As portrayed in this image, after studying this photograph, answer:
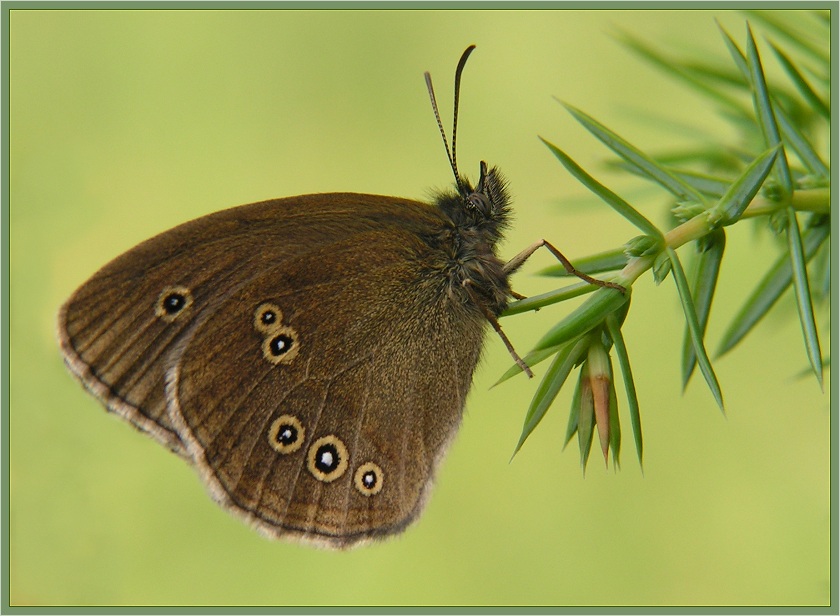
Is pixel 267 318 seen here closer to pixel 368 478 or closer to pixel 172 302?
pixel 172 302

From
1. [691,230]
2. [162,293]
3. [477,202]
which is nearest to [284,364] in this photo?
[162,293]

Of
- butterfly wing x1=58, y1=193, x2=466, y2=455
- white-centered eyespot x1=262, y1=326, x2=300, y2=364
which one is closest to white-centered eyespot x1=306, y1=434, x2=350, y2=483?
white-centered eyespot x1=262, y1=326, x2=300, y2=364

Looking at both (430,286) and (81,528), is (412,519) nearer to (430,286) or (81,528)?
(430,286)

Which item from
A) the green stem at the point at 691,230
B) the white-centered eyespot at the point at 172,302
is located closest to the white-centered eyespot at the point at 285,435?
the white-centered eyespot at the point at 172,302

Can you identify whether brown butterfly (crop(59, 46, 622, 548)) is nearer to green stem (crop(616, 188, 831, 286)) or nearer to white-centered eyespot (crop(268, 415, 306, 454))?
white-centered eyespot (crop(268, 415, 306, 454))

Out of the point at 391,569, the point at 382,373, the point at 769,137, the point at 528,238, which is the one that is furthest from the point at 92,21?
the point at 769,137
